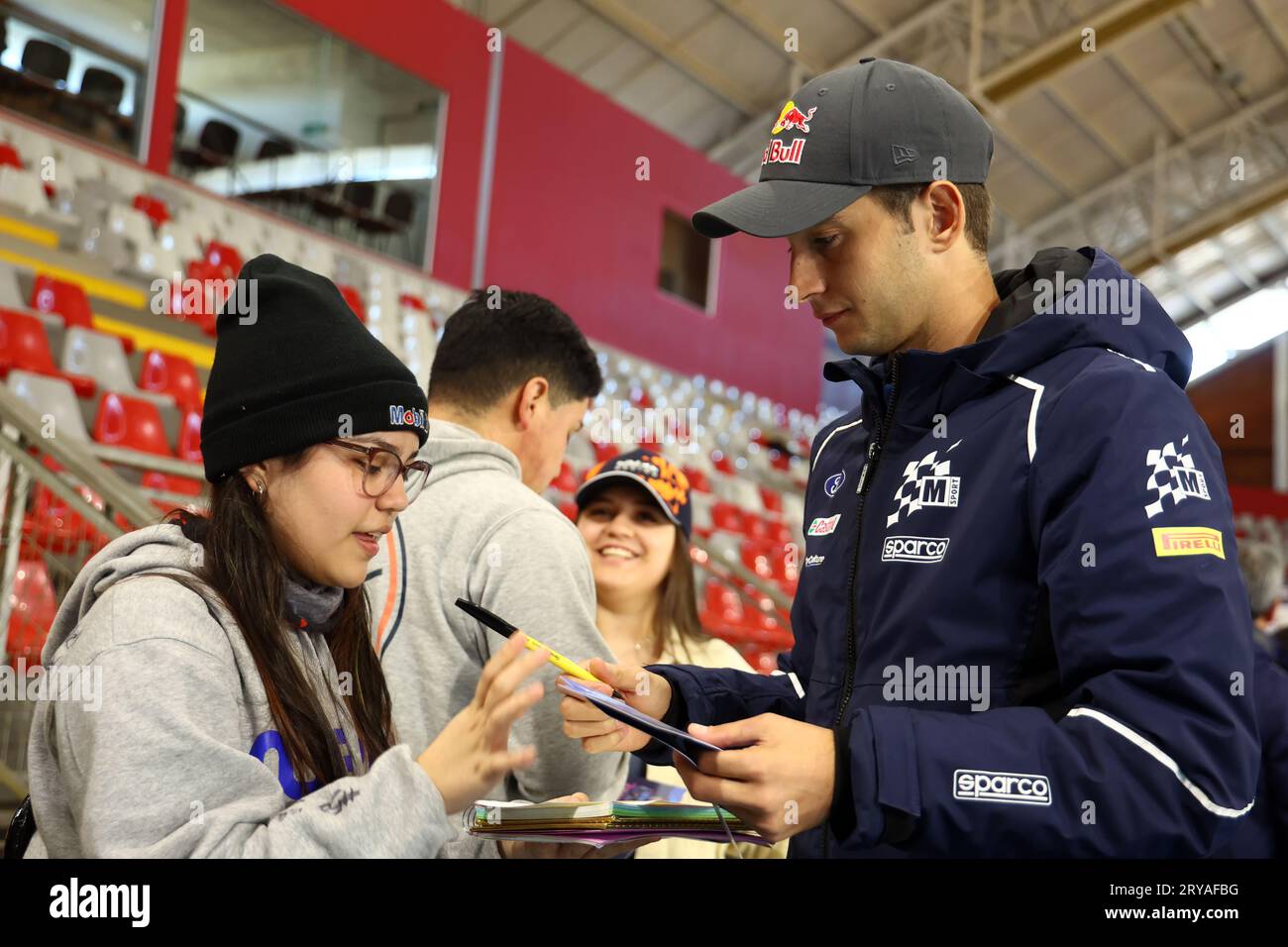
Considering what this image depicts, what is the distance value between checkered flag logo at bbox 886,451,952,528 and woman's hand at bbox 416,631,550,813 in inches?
19.2

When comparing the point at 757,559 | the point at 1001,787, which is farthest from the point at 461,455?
the point at 757,559

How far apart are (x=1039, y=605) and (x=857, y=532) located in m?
0.28

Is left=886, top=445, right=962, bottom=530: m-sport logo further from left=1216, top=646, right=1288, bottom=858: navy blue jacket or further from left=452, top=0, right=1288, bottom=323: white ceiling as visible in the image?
left=452, top=0, right=1288, bottom=323: white ceiling

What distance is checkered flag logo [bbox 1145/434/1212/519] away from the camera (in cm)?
120

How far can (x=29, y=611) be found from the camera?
308 centimetres

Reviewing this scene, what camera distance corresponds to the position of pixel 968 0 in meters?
14.4

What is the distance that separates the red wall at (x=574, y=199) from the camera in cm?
955

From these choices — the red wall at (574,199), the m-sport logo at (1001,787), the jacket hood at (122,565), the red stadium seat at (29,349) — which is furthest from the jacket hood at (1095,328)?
the red wall at (574,199)

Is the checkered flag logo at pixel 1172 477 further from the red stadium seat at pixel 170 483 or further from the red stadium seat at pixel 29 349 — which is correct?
the red stadium seat at pixel 29 349

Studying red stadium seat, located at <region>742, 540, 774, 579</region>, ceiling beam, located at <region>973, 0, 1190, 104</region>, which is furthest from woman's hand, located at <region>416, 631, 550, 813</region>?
ceiling beam, located at <region>973, 0, 1190, 104</region>

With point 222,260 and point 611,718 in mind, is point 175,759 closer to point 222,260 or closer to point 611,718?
point 611,718

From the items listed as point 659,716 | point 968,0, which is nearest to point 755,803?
point 659,716
